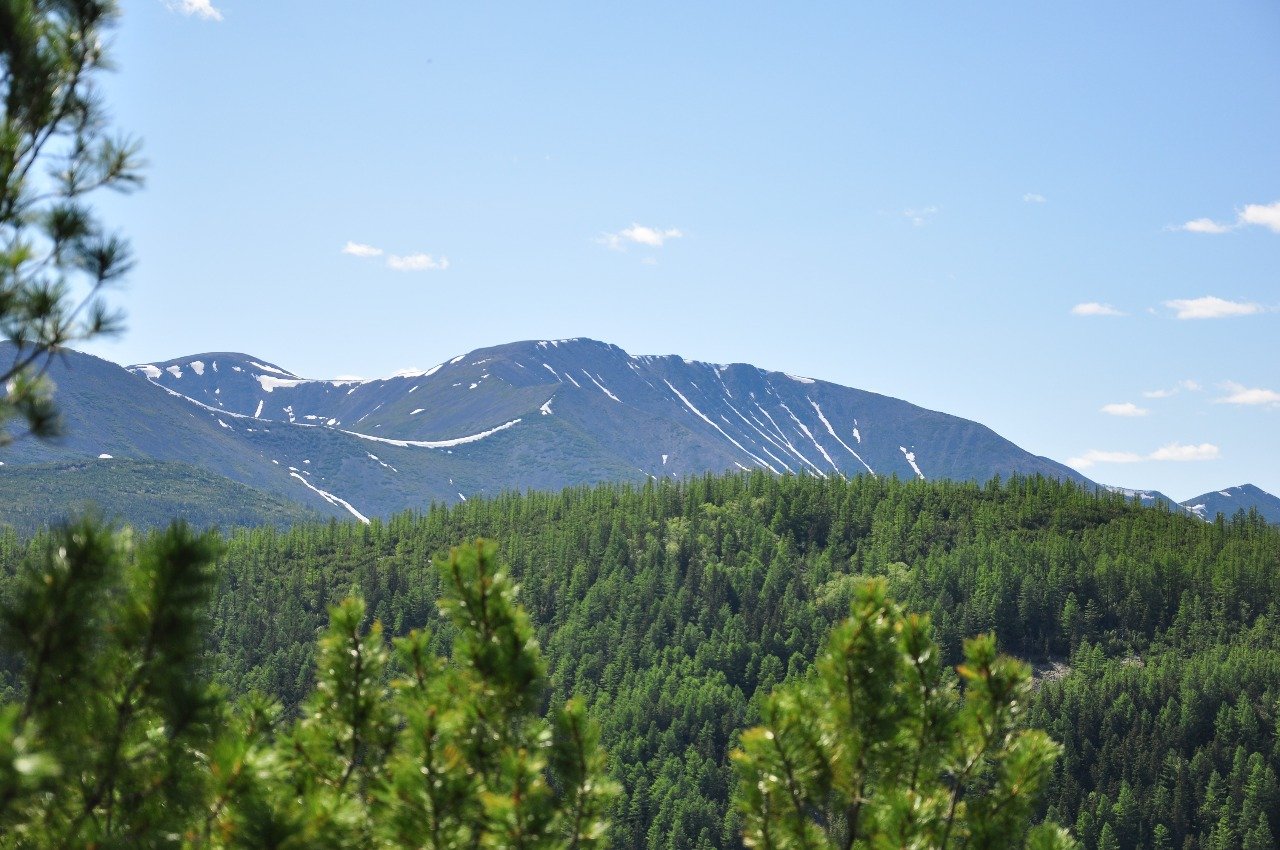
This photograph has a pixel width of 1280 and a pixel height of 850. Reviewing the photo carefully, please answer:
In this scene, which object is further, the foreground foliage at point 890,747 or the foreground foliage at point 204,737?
the foreground foliage at point 890,747

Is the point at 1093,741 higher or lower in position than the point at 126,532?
lower

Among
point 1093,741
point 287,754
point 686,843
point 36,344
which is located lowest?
point 686,843

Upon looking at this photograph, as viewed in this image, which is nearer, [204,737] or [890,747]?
[204,737]

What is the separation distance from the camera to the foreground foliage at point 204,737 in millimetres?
8398

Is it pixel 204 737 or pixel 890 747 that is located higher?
pixel 890 747

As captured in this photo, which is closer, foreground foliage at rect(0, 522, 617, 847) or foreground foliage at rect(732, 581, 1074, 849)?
foreground foliage at rect(0, 522, 617, 847)

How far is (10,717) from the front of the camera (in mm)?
5918

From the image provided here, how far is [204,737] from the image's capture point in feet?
31.4

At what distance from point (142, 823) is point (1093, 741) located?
203m

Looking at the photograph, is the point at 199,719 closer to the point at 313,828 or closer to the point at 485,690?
the point at 313,828

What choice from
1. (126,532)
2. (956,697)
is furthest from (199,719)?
(956,697)

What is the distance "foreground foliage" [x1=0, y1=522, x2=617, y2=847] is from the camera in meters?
8.40

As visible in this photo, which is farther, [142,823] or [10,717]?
[142,823]

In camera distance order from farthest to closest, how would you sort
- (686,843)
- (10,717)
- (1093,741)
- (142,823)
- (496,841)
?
(1093,741) → (686,843) → (496,841) → (142,823) → (10,717)
